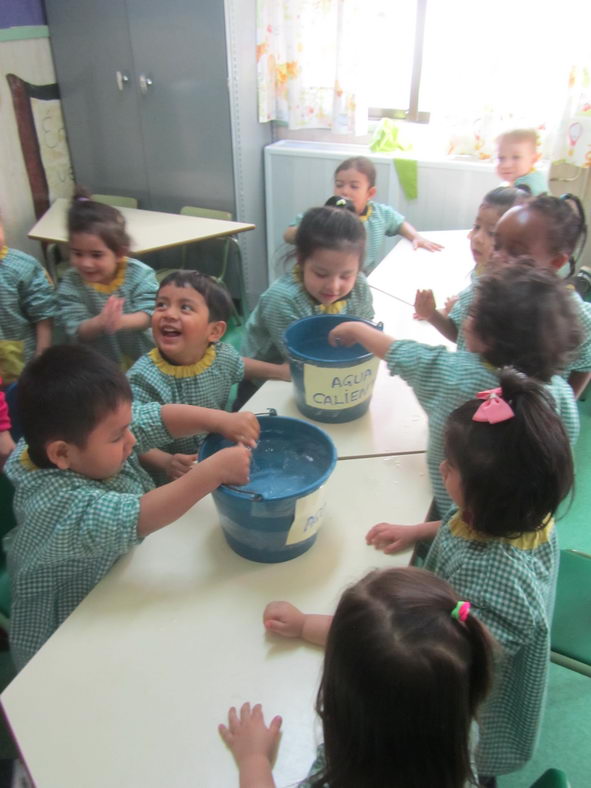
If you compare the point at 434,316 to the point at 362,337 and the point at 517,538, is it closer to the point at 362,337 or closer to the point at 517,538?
the point at 362,337

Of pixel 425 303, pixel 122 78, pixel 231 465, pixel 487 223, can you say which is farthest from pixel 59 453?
pixel 122 78

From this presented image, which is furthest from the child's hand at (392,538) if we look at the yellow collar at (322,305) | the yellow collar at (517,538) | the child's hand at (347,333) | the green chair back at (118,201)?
the green chair back at (118,201)

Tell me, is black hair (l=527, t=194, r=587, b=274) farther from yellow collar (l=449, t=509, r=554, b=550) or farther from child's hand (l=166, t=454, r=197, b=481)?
child's hand (l=166, t=454, r=197, b=481)

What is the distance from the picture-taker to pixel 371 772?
0.64 metres

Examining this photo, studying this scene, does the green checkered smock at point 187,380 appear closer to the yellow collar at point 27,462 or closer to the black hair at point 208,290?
the black hair at point 208,290

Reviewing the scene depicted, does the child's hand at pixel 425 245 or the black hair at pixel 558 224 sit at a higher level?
the black hair at pixel 558 224

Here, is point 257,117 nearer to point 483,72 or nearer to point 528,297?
point 483,72

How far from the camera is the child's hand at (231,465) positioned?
1.03m

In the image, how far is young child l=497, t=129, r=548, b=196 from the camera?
9.50 feet

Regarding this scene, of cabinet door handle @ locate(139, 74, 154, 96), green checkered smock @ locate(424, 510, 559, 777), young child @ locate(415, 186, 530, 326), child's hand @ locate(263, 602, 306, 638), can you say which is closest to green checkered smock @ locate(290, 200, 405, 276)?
→ young child @ locate(415, 186, 530, 326)

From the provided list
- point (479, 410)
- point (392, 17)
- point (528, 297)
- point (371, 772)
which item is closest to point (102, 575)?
point (371, 772)

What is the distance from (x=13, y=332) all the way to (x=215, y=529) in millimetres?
1356

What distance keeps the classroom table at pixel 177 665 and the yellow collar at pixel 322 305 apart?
2.62 ft

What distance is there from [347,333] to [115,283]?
3.48ft
